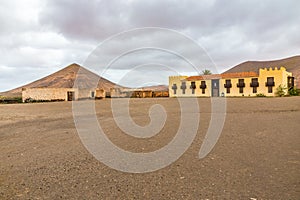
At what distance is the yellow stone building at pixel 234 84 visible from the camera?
46438mm

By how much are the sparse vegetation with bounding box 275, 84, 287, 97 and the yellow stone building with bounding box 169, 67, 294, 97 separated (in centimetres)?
48

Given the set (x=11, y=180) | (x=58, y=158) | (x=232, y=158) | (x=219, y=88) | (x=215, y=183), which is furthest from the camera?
(x=219, y=88)

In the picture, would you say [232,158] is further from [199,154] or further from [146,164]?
[146,164]

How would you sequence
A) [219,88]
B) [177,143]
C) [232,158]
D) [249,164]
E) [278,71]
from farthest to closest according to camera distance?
[219,88] → [278,71] → [177,143] → [232,158] → [249,164]

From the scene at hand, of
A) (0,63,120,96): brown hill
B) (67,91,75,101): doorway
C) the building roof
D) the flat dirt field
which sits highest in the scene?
(0,63,120,96): brown hill

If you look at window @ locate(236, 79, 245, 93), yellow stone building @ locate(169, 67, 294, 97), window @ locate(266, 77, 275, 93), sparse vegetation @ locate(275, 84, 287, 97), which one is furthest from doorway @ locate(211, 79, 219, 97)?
sparse vegetation @ locate(275, 84, 287, 97)

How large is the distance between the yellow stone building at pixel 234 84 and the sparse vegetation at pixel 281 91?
1.58 feet

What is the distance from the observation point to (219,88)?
5334cm

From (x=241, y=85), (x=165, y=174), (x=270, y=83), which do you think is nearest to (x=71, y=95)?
(x=241, y=85)

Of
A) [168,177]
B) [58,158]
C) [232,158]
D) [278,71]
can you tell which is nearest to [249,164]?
[232,158]

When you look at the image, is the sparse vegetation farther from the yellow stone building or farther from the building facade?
the building facade

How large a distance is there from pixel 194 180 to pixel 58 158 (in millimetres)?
3728

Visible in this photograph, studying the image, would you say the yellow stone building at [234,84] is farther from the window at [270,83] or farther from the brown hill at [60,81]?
the brown hill at [60,81]

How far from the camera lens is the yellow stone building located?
1828 inches
